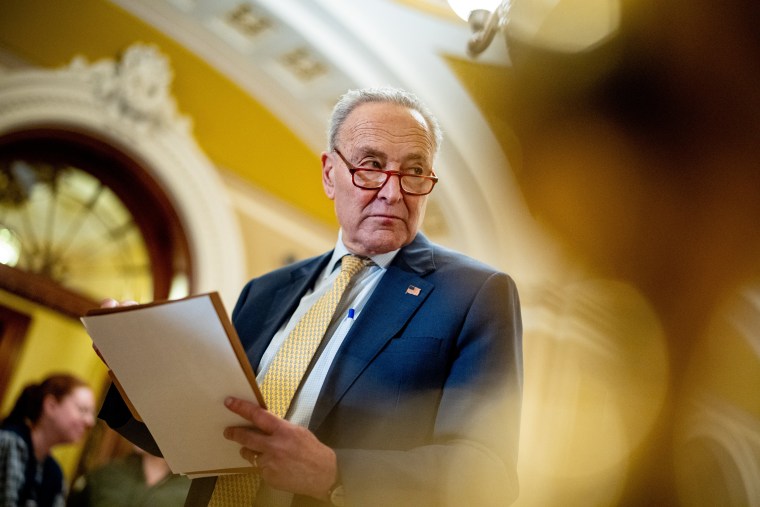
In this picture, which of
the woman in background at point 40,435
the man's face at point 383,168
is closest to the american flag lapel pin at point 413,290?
the man's face at point 383,168

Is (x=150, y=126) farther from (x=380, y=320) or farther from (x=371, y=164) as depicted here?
(x=380, y=320)

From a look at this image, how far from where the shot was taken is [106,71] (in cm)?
416

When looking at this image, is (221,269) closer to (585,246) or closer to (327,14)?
(327,14)

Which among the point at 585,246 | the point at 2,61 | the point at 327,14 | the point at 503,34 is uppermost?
the point at 327,14

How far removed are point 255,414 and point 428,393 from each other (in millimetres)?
272

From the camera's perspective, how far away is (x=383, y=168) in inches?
45.8

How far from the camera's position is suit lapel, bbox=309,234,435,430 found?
0.98 m

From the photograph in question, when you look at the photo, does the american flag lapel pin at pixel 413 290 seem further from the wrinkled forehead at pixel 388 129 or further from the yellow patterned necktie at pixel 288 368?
the wrinkled forehead at pixel 388 129

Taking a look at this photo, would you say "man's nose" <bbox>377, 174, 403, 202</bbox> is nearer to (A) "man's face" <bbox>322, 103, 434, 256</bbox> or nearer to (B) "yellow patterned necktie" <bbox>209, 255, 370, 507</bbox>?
(A) "man's face" <bbox>322, 103, 434, 256</bbox>

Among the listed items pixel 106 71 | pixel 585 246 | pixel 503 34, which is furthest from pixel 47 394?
pixel 585 246

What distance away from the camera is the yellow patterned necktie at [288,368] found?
3.37 feet

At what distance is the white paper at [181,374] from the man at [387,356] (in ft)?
0.16

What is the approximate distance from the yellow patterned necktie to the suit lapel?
78 mm

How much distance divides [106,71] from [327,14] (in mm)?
1484
